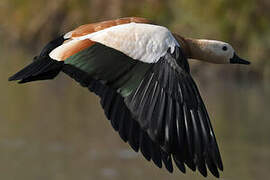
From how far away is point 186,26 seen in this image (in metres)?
12.9

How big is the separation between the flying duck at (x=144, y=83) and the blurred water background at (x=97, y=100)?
378 centimetres

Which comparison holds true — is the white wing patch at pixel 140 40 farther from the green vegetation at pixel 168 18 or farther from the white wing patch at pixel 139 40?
the green vegetation at pixel 168 18

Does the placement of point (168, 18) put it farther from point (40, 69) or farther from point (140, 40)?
point (140, 40)

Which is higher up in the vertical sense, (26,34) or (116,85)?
(116,85)

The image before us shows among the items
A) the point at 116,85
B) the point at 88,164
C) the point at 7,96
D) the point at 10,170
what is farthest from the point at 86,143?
the point at 116,85

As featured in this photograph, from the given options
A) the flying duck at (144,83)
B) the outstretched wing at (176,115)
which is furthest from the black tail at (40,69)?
the outstretched wing at (176,115)

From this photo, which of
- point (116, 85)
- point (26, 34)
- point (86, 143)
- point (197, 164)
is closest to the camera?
point (197, 164)

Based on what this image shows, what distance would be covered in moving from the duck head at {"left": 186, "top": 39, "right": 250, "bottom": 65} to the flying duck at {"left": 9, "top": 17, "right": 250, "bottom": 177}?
420 millimetres

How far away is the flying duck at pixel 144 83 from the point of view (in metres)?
4.83

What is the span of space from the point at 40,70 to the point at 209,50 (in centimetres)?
114

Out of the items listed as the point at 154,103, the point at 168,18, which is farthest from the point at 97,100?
the point at 154,103

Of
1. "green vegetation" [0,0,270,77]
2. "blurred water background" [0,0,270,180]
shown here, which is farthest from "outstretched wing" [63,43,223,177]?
"green vegetation" [0,0,270,77]

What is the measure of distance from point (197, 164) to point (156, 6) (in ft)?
29.3

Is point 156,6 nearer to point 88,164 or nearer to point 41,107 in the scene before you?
point 41,107
